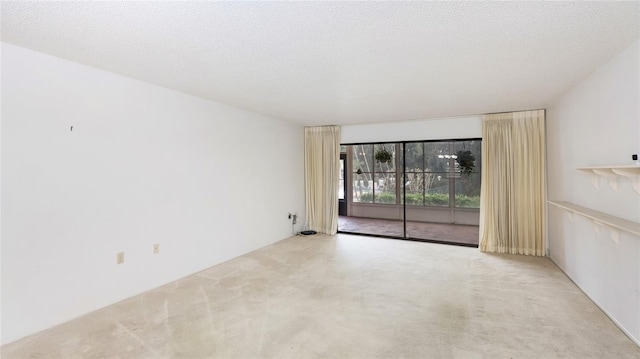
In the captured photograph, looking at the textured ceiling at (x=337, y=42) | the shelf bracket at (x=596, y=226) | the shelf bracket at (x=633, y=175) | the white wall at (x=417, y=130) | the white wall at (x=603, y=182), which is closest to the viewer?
the textured ceiling at (x=337, y=42)

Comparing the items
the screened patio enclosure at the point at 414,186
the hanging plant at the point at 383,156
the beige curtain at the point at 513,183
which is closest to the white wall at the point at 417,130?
the beige curtain at the point at 513,183

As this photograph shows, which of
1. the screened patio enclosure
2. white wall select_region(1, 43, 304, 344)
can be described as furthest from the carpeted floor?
white wall select_region(1, 43, 304, 344)

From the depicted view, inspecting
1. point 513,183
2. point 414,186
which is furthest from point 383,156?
point 513,183

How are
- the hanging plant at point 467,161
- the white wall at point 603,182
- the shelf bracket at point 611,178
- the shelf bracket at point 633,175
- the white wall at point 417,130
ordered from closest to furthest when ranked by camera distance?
the shelf bracket at point 633,175
the white wall at point 603,182
the shelf bracket at point 611,178
the white wall at point 417,130
the hanging plant at point 467,161

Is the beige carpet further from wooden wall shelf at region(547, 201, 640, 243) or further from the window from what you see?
the window

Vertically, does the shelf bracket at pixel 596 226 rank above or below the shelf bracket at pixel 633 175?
below

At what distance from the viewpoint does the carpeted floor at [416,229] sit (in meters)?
5.86

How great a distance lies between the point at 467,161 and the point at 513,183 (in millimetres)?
2609

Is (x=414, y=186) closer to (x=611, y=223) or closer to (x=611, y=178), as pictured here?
(x=611, y=178)

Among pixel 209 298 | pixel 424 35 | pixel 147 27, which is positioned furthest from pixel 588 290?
pixel 147 27

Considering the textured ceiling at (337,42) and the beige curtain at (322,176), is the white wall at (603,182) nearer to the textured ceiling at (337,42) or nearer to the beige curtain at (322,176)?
the textured ceiling at (337,42)

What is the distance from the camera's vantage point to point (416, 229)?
6773 millimetres

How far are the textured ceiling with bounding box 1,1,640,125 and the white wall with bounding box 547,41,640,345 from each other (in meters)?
0.23

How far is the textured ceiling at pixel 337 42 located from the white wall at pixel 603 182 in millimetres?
230
